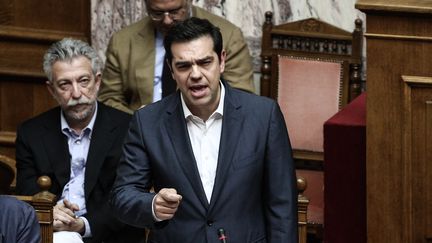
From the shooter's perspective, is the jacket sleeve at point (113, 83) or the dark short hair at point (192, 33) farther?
the jacket sleeve at point (113, 83)

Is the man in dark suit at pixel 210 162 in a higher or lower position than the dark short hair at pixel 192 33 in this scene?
lower

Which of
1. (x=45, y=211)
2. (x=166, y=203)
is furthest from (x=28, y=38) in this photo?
(x=166, y=203)

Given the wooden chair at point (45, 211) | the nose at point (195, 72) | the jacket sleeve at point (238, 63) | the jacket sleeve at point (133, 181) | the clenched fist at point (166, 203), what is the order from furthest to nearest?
the jacket sleeve at point (238, 63), the wooden chair at point (45, 211), the nose at point (195, 72), the jacket sleeve at point (133, 181), the clenched fist at point (166, 203)

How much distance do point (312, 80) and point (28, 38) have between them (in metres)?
1.52

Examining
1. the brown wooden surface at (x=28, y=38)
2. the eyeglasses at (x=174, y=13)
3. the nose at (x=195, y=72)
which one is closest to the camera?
the nose at (x=195, y=72)

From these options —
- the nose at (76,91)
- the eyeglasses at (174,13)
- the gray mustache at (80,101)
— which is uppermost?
the eyeglasses at (174,13)

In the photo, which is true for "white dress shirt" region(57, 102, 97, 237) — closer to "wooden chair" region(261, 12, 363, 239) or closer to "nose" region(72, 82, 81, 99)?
"nose" region(72, 82, 81, 99)

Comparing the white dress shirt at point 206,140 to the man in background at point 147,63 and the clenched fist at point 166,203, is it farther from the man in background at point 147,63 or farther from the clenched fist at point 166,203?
the man in background at point 147,63

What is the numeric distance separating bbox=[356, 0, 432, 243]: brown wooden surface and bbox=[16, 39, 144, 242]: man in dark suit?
1.10 meters

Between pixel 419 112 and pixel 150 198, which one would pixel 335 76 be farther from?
pixel 150 198

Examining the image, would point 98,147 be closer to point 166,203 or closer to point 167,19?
point 167,19

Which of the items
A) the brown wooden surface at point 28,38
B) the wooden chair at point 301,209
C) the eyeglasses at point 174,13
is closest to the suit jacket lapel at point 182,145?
the wooden chair at point 301,209

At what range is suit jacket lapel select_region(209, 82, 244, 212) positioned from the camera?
14.3ft

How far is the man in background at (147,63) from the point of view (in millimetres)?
5957
